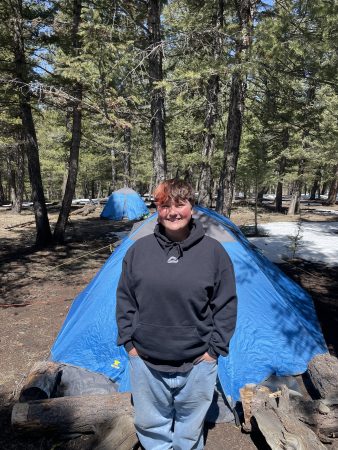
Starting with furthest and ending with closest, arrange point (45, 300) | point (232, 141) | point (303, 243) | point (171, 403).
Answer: point (303, 243) < point (232, 141) < point (45, 300) < point (171, 403)

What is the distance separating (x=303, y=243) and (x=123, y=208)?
10842 millimetres

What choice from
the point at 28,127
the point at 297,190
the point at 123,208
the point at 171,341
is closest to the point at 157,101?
the point at 28,127

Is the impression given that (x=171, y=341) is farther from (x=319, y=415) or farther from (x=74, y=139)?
(x=74, y=139)

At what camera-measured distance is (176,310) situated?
2.42 meters

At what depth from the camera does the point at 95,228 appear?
16359 mm

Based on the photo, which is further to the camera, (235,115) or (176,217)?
(235,115)

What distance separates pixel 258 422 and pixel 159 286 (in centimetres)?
182

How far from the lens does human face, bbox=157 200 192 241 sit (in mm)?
2506

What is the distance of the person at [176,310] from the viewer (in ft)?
7.93

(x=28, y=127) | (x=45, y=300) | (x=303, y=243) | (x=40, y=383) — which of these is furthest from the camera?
(x=303, y=243)

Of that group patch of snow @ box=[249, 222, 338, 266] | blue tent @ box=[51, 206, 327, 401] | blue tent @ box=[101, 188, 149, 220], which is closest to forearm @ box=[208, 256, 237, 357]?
blue tent @ box=[51, 206, 327, 401]

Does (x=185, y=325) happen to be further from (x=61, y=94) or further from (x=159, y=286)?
(x=61, y=94)

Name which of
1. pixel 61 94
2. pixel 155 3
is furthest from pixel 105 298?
pixel 155 3

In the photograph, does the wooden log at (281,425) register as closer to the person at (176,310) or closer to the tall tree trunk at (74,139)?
the person at (176,310)
